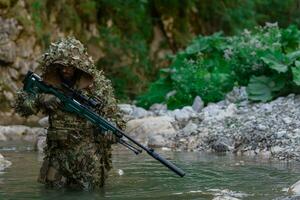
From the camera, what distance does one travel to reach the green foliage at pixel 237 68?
13.4 metres

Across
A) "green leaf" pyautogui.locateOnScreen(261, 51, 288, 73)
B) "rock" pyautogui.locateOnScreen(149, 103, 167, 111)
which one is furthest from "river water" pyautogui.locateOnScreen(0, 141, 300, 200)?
"rock" pyautogui.locateOnScreen(149, 103, 167, 111)

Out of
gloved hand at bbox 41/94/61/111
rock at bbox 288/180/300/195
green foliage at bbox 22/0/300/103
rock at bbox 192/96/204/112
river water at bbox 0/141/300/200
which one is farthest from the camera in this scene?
green foliage at bbox 22/0/300/103

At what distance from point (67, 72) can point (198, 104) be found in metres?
7.89

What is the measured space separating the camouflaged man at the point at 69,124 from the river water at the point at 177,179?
17cm

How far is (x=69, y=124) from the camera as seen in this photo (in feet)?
22.3

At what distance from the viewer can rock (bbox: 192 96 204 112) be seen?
14.4 meters

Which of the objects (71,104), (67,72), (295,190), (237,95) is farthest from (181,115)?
(295,190)

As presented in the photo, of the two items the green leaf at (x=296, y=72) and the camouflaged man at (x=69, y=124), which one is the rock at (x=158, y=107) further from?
the camouflaged man at (x=69, y=124)

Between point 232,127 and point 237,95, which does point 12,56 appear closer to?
point 237,95

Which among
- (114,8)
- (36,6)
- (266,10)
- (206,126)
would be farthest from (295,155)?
(266,10)

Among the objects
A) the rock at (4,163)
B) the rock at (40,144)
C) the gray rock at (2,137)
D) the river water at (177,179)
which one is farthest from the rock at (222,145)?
the gray rock at (2,137)

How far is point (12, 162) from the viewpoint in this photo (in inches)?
377

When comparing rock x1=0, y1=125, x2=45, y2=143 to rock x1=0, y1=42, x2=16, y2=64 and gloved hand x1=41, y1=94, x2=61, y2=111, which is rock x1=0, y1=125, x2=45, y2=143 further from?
gloved hand x1=41, y1=94, x2=61, y2=111

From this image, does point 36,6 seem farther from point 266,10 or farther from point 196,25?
point 266,10
